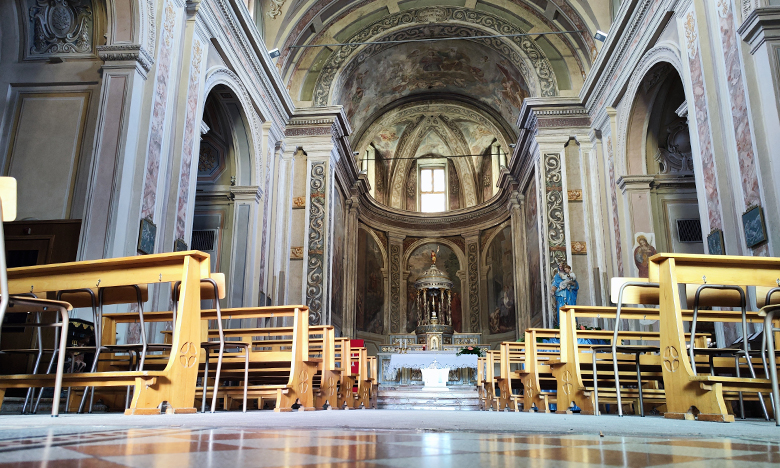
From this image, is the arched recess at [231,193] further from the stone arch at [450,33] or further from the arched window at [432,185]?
the arched window at [432,185]

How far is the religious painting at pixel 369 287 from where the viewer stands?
18.8 metres

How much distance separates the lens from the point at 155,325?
7289mm

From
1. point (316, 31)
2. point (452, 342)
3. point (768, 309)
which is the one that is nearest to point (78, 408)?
point (768, 309)

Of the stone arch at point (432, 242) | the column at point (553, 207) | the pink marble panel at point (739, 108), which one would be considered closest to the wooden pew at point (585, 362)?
the pink marble panel at point (739, 108)

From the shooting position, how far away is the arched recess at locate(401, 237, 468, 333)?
20359 mm

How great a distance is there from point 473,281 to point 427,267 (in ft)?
5.54

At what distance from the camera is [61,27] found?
7465mm

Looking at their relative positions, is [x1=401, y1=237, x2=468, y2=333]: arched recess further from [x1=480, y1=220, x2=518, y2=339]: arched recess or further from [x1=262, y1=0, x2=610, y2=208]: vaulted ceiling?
[x1=262, y1=0, x2=610, y2=208]: vaulted ceiling

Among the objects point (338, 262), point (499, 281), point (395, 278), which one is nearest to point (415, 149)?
point (395, 278)

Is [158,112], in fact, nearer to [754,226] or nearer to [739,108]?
[739,108]

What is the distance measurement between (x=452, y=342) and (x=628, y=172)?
890cm

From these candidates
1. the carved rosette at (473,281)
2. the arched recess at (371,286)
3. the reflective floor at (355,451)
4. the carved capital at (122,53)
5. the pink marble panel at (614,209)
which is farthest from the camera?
the carved rosette at (473,281)

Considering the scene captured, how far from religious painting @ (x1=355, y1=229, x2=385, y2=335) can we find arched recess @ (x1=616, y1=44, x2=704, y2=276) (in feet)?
30.8

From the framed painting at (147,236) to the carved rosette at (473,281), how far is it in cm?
1414
